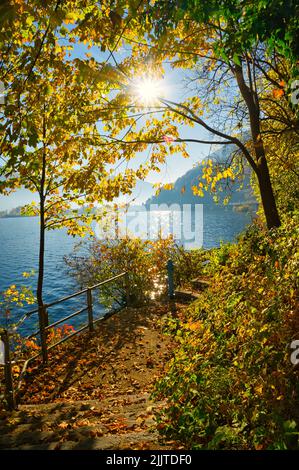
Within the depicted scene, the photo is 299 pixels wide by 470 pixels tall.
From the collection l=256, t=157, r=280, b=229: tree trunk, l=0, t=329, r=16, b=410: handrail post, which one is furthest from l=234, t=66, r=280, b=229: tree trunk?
l=0, t=329, r=16, b=410: handrail post

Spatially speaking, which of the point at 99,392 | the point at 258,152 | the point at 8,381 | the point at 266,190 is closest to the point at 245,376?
the point at 99,392

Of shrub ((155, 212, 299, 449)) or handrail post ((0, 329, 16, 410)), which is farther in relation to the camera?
handrail post ((0, 329, 16, 410))

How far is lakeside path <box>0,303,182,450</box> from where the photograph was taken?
3.79 meters

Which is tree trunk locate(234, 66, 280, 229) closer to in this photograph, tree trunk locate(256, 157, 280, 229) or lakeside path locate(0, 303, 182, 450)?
tree trunk locate(256, 157, 280, 229)

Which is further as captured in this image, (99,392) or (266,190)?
(266,190)

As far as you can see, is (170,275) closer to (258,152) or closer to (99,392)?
(258,152)

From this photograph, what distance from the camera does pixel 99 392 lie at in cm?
650

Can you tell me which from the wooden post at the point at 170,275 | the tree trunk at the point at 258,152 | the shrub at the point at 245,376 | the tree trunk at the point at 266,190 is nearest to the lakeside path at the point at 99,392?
the shrub at the point at 245,376

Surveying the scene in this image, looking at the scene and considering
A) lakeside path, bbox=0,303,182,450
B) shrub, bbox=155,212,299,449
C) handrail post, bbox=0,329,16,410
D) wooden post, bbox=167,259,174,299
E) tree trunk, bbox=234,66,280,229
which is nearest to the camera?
shrub, bbox=155,212,299,449

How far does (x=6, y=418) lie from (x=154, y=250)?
11.5 metres

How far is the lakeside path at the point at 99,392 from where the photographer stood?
3.79 metres

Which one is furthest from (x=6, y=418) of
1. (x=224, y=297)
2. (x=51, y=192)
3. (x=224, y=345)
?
(x=51, y=192)
